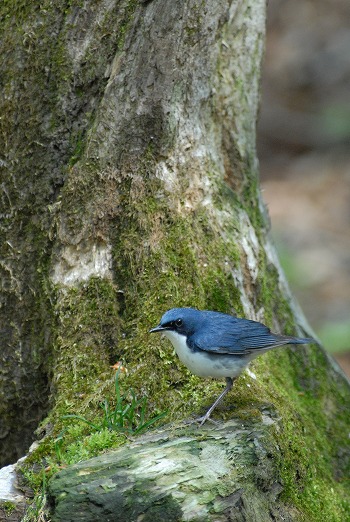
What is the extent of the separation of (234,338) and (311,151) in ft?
38.2

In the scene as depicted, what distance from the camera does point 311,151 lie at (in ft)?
51.8

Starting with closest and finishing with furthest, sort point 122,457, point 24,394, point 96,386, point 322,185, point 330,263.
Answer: point 122,457, point 96,386, point 24,394, point 330,263, point 322,185

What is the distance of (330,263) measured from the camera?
Result: 42.4ft

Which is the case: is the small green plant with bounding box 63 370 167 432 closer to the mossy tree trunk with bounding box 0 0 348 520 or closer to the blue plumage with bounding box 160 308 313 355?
the mossy tree trunk with bounding box 0 0 348 520

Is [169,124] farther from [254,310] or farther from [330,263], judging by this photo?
[330,263]

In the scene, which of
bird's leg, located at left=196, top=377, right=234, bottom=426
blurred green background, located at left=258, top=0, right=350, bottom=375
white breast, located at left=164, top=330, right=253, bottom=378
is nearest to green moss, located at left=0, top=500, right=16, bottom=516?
bird's leg, located at left=196, top=377, right=234, bottom=426

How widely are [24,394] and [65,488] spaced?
6.98 ft

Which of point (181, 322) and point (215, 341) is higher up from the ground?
point (181, 322)

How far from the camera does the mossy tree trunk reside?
536 centimetres

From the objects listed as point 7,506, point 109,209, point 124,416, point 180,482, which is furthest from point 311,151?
→ point 180,482

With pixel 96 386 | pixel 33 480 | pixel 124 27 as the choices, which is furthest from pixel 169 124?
pixel 33 480

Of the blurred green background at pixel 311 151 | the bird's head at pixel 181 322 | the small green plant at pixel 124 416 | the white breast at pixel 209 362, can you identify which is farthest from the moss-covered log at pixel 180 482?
the blurred green background at pixel 311 151

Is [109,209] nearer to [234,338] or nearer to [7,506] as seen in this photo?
[234,338]

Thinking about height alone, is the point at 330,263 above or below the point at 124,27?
below
